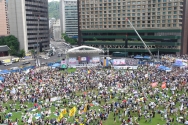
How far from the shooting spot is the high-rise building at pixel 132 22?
72.0 metres

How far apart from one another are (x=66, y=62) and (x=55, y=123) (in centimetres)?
3576

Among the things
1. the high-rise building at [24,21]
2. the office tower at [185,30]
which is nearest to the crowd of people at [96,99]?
the office tower at [185,30]

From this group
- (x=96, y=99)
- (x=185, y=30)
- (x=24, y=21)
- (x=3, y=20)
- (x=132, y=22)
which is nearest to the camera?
(x=96, y=99)

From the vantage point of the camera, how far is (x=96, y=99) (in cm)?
2928

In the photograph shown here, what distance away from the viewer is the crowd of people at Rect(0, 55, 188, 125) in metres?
23.2

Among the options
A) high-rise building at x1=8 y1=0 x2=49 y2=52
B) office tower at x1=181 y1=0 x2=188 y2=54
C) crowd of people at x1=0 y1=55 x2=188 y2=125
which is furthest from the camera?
high-rise building at x1=8 y1=0 x2=49 y2=52

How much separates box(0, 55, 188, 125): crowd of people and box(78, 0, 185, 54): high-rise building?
31.8 m

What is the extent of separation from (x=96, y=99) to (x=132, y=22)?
52620 millimetres

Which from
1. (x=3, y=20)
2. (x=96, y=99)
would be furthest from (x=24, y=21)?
(x=96, y=99)

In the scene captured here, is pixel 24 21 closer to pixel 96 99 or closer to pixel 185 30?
pixel 185 30

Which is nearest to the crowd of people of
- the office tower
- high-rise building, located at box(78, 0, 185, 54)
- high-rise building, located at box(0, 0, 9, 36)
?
high-rise building, located at box(78, 0, 185, 54)

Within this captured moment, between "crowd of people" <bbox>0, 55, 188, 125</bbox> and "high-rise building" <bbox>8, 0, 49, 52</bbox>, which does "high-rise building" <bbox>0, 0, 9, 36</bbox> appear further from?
"crowd of people" <bbox>0, 55, 188, 125</bbox>

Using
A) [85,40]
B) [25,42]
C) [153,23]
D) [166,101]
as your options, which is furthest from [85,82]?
[25,42]

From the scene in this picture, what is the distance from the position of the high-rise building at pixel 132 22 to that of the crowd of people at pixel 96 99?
31.8 metres
